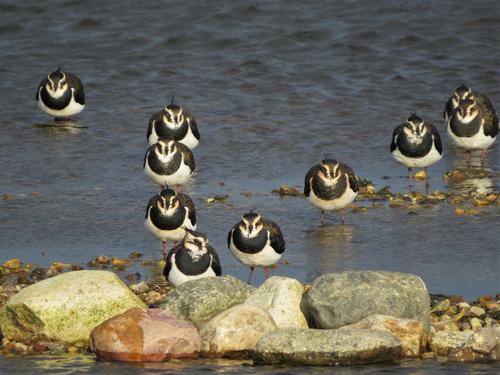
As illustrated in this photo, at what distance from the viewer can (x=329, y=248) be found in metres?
17.4

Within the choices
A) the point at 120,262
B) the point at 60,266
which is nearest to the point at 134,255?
the point at 120,262

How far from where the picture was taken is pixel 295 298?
1384cm

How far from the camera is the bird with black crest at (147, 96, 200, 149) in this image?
23.4 meters

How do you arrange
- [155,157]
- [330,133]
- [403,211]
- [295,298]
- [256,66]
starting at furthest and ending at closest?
[256,66] → [330,133] → [155,157] → [403,211] → [295,298]

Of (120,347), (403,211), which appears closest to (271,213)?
(403,211)

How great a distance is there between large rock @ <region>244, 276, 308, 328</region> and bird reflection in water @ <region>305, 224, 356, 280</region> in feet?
5.98

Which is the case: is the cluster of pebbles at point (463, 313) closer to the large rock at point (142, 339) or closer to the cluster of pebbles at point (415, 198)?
the large rock at point (142, 339)

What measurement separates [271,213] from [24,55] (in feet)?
47.7

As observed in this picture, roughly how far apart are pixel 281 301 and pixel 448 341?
197 centimetres

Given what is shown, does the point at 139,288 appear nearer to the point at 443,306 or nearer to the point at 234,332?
the point at 234,332

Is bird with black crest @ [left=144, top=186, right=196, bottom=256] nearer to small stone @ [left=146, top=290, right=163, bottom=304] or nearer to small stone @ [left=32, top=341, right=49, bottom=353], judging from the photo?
small stone @ [left=146, top=290, right=163, bottom=304]

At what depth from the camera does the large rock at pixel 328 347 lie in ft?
40.6

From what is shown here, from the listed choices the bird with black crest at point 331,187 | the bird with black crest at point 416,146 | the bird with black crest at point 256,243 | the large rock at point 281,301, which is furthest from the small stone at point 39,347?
the bird with black crest at point 416,146

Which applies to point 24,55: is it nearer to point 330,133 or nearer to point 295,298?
point 330,133
